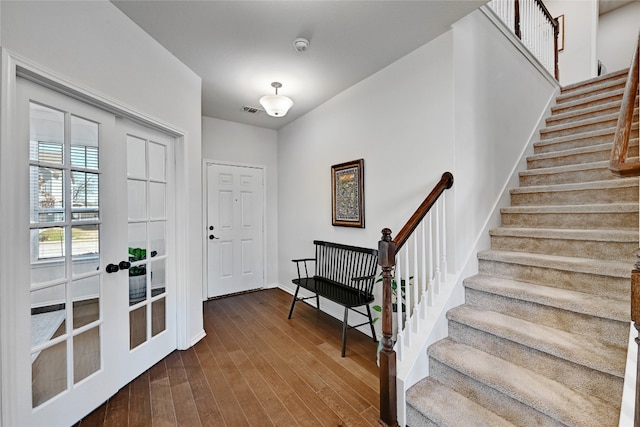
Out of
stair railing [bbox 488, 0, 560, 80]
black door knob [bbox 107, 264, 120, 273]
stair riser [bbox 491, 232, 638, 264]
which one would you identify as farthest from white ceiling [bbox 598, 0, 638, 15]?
black door knob [bbox 107, 264, 120, 273]

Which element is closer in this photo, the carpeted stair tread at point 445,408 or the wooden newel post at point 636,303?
the wooden newel post at point 636,303

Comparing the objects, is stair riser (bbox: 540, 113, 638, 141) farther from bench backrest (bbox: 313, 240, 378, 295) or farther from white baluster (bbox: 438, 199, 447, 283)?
bench backrest (bbox: 313, 240, 378, 295)

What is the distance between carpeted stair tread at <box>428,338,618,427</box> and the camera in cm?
127

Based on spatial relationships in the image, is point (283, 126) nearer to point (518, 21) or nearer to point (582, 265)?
point (518, 21)

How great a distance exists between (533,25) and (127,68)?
4493mm

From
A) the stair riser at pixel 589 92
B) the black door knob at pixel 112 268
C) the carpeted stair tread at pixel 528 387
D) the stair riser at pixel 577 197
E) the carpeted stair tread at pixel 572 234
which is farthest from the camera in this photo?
the stair riser at pixel 589 92

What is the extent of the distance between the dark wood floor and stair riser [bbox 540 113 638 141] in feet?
9.73

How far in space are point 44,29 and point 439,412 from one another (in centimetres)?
291

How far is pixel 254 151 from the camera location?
178 inches

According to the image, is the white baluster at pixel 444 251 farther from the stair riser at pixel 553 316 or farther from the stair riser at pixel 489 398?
the stair riser at pixel 489 398

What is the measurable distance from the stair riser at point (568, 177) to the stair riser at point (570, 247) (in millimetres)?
717

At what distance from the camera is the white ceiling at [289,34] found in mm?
1941

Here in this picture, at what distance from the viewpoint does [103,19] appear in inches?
71.4

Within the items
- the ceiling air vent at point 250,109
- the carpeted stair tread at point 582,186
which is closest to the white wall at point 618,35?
the carpeted stair tread at point 582,186
